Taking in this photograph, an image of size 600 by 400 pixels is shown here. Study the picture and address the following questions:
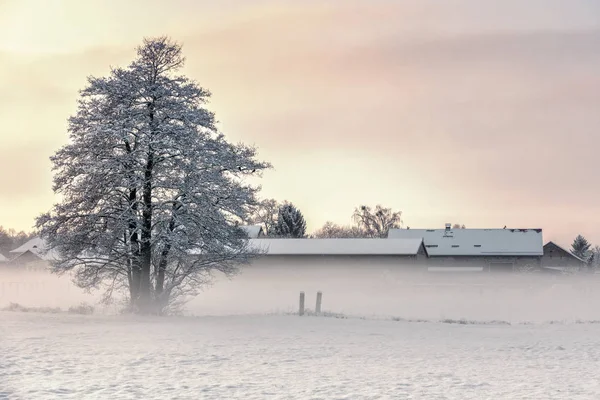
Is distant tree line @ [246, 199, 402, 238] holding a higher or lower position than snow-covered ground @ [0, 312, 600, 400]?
higher

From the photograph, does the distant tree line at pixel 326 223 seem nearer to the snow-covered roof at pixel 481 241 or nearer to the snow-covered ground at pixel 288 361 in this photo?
the snow-covered roof at pixel 481 241

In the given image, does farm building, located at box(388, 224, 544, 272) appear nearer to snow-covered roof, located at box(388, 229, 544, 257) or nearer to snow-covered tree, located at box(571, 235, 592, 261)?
snow-covered roof, located at box(388, 229, 544, 257)

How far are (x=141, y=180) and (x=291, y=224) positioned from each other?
233 feet

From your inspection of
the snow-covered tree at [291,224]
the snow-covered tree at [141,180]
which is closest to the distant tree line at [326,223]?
the snow-covered tree at [291,224]

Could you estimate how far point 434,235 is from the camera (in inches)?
3573

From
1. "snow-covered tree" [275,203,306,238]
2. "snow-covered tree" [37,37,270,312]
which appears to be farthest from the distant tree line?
"snow-covered tree" [37,37,270,312]

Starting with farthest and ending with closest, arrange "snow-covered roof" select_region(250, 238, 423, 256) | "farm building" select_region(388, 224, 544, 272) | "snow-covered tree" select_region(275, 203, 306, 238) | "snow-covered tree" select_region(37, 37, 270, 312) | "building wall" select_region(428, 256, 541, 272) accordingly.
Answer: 1. "snow-covered tree" select_region(275, 203, 306, 238)
2. "farm building" select_region(388, 224, 544, 272)
3. "building wall" select_region(428, 256, 541, 272)
4. "snow-covered roof" select_region(250, 238, 423, 256)
5. "snow-covered tree" select_region(37, 37, 270, 312)

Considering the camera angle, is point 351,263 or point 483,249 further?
point 483,249

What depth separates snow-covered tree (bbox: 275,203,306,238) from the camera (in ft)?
328

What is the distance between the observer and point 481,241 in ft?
290

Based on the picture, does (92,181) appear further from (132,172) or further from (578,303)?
(578,303)

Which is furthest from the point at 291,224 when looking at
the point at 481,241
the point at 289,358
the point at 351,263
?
the point at 289,358

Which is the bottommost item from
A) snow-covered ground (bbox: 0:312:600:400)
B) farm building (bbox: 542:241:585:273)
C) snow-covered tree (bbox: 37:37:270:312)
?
snow-covered ground (bbox: 0:312:600:400)

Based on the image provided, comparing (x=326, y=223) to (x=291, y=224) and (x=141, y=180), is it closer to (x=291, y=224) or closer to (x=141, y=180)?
(x=291, y=224)
